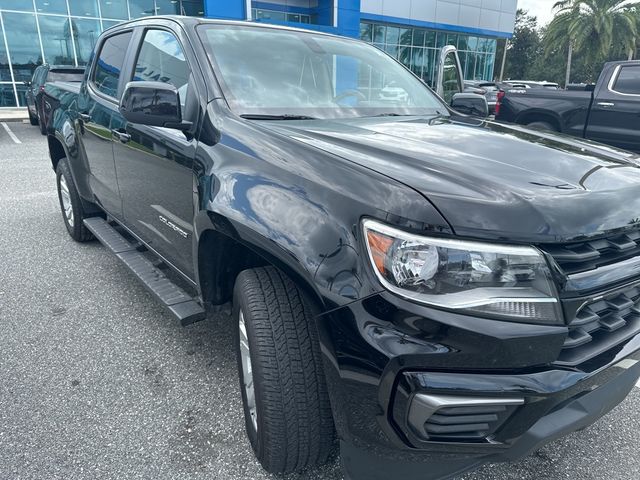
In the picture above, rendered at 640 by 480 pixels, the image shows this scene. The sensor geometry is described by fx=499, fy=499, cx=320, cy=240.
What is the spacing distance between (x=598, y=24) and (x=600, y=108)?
91.6ft

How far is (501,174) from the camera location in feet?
5.41

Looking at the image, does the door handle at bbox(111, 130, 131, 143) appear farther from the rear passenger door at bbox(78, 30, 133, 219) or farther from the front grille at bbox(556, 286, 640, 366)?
the front grille at bbox(556, 286, 640, 366)

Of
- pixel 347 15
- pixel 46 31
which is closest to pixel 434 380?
pixel 46 31

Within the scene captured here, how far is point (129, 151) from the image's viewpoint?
2994 millimetres

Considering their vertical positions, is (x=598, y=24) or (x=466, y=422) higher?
(x=598, y=24)

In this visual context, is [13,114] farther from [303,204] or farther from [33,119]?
[303,204]

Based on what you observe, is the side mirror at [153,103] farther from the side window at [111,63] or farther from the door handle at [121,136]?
the side window at [111,63]

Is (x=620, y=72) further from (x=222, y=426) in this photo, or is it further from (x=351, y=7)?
(x=351, y=7)

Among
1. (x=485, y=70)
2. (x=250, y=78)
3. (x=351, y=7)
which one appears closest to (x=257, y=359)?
(x=250, y=78)

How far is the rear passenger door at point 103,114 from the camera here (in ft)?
11.0

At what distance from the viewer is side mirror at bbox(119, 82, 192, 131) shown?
2.18 m

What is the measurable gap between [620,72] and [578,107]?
2.67 feet

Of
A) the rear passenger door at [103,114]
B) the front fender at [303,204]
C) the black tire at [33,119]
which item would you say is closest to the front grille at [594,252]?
the front fender at [303,204]

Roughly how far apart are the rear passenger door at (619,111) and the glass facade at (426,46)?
56.2ft
